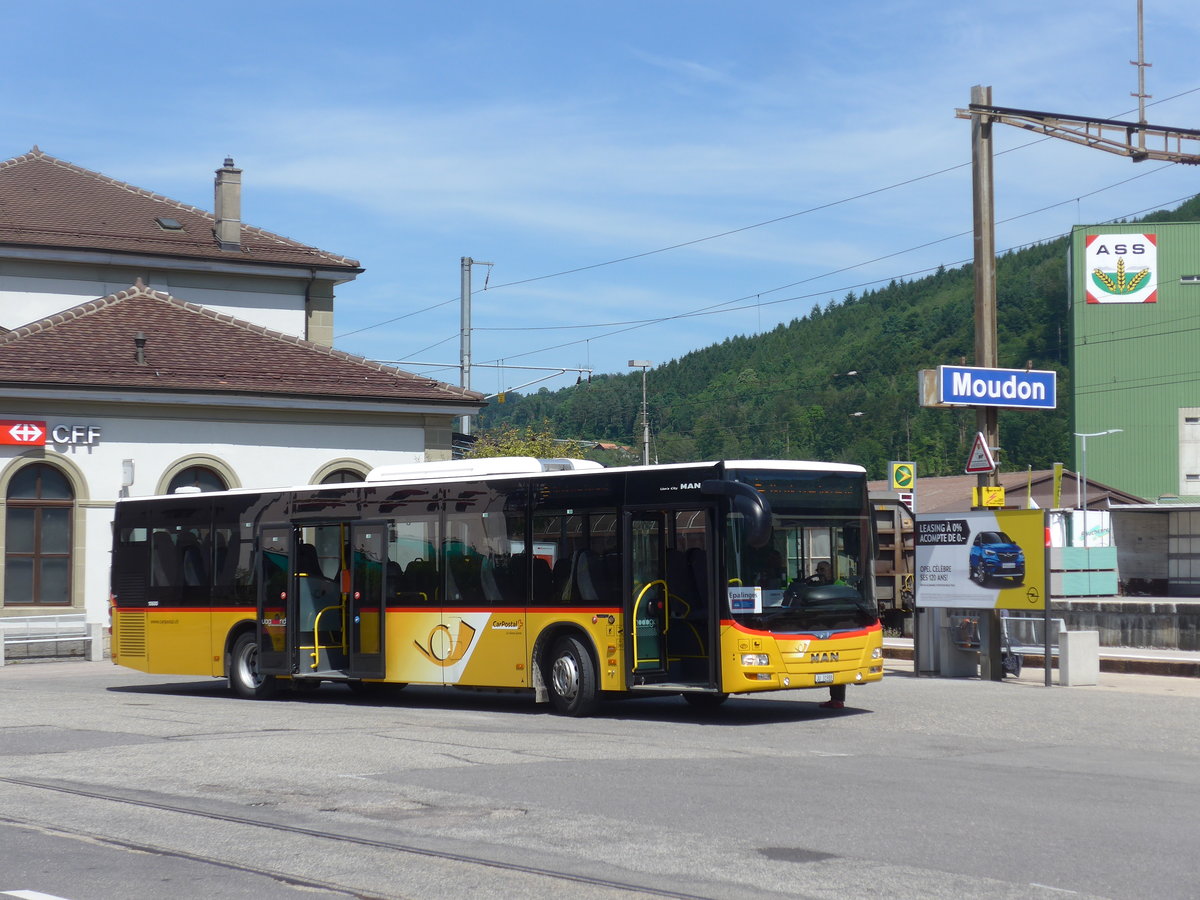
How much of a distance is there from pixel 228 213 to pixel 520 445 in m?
25.9

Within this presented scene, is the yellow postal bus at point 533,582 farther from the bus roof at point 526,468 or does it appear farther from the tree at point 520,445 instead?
the tree at point 520,445

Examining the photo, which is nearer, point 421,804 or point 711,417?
point 421,804

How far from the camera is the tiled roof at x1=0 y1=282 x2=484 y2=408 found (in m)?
31.6

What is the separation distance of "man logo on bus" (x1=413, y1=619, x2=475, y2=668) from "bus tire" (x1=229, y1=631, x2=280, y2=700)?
2866 mm

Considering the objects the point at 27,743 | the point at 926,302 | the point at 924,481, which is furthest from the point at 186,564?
the point at 926,302

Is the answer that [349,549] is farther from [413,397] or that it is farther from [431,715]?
[413,397]

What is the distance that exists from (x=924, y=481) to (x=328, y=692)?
59.4 m

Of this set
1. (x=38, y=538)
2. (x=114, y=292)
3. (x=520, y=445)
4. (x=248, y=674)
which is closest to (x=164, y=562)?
(x=248, y=674)

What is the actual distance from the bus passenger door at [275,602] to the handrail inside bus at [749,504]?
21.8ft

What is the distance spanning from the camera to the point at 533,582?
672 inches

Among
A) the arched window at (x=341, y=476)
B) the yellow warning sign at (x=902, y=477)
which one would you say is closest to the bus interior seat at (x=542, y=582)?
the yellow warning sign at (x=902, y=477)

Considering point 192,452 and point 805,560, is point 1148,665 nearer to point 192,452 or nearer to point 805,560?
point 805,560

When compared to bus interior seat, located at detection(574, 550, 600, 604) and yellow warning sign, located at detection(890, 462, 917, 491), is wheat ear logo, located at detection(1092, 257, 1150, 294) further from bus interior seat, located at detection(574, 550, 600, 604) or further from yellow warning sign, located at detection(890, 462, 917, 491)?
bus interior seat, located at detection(574, 550, 600, 604)

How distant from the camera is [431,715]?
17125mm
